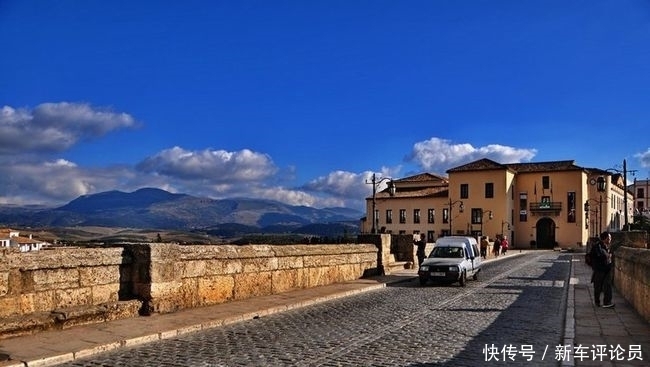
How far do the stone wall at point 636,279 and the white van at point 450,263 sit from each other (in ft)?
17.2

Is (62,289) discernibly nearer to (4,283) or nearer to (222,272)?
(4,283)

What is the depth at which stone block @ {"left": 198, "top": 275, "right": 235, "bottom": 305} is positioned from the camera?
40.5 ft

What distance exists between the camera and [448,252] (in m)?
21.9

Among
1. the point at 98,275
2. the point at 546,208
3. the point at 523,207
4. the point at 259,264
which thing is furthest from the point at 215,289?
the point at 523,207

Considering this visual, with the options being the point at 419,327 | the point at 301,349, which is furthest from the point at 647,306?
the point at 301,349

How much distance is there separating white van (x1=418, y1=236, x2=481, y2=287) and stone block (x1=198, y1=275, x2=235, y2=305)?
904cm

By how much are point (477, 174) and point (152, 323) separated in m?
78.7

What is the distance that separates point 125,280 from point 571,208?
78.3 m

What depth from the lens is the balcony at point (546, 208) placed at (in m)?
80.6

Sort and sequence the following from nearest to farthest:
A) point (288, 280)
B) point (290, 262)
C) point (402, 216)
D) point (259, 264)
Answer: point (259, 264) → point (288, 280) → point (290, 262) → point (402, 216)

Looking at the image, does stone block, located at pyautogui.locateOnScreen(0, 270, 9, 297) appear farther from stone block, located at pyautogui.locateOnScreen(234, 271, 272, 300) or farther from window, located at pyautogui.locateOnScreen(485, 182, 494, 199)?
window, located at pyautogui.locateOnScreen(485, 182, 494, 199)

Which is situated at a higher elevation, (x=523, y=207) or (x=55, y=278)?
(x=523, y=207)

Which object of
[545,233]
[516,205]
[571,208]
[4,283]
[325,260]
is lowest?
[545,233]

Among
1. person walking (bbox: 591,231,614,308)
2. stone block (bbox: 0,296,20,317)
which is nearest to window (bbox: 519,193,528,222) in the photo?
person walking (bbox: 591,231,614,308)
